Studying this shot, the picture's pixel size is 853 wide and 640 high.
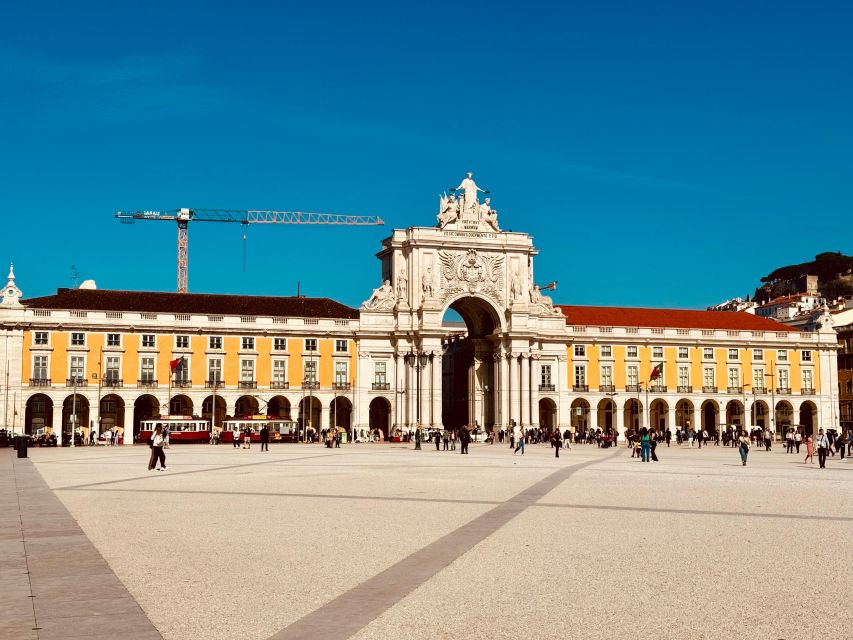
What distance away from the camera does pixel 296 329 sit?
8556cm

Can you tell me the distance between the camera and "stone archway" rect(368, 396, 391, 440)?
3533 inches

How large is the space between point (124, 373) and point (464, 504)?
63.3 meters

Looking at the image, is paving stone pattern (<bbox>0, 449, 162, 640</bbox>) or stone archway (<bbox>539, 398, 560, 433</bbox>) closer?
paving stone pattern (<bbox>0, 449, 162, 640</bbox>)

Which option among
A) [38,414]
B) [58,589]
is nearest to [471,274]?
[38,414]

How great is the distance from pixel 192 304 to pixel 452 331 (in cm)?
2191

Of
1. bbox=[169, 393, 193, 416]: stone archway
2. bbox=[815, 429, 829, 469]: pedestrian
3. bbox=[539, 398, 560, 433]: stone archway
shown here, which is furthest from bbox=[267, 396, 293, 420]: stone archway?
bbox=[815, 429, 829, 469]: pedestrian

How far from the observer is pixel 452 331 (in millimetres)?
91875

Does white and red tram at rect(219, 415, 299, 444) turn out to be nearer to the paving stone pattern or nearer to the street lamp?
the street lamp

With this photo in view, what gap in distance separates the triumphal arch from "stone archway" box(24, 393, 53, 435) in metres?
23.9

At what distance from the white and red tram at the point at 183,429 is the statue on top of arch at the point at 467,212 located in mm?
27129

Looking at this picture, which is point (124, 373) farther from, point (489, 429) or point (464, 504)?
point (464, 504)

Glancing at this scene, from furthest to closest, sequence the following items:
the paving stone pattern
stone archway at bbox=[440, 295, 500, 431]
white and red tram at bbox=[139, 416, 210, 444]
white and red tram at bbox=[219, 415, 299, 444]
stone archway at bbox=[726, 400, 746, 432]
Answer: stone archway at bbox=[726, 400, 746, 432], stone archway at bbox=[440, 295, 500, 431], white and red tram at bbox=[219, 415, 299, 444], white and red tram at bbox=[139, 416, 210, 444], the paving stone pattern

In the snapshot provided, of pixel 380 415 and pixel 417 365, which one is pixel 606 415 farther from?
pixel 380 415

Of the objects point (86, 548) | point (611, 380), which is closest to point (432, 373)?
point (611, 380)
